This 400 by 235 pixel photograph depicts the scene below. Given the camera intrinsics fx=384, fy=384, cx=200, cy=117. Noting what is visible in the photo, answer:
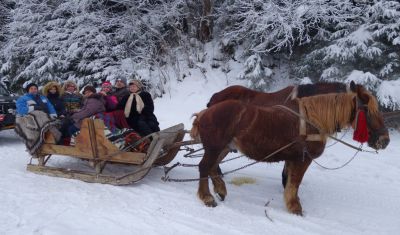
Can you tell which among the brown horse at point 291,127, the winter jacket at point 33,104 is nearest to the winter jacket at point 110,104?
the winter jacket at point 33,104

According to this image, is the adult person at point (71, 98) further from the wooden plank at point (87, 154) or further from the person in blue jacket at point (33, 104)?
the wooden plank at point (87, 154)

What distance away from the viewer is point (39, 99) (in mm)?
7469

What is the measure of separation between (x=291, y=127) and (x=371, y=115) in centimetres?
94

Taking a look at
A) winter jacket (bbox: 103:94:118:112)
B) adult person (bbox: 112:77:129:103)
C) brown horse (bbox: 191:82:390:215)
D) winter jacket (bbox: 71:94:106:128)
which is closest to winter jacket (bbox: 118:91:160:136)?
winter jacket (bbox: 103:94:118:112)

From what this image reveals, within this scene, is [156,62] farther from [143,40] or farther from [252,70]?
[252,70]

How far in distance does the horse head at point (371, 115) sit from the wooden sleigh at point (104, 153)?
2.72 m

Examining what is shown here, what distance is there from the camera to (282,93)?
17.2 ft

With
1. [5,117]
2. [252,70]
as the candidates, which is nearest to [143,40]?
[252,70]

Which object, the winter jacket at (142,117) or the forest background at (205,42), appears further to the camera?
the forest background at (205,42)

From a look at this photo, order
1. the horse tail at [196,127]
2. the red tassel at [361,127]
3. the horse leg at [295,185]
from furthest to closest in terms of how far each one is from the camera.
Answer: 1. the horse tail at [196,127]
2. the horse leg at [295,185]
3. the red tassel at [361,127]

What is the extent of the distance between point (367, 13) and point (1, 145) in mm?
8951

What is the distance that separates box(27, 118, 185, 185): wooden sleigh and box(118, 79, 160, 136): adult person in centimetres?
59

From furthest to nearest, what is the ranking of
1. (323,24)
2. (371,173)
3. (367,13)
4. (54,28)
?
(54,28)
(323,24)
(367,13)
(371,173)

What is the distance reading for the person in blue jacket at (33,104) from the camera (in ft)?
23.5
